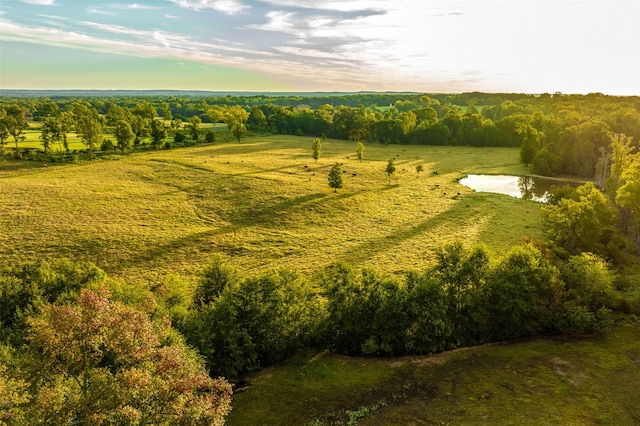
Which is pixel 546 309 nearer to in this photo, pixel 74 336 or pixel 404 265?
pixel 404 265

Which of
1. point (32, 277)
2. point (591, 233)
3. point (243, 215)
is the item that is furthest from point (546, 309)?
point (243, 215)

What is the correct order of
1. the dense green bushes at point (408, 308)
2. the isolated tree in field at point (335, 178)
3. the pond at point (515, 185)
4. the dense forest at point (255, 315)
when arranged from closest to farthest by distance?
1. the dense forest at point (255, 315)
2. the dense green bushes at point (408, 308)
3. the isolated tree in field at point (335, 178)
4. the pond at point (515, 185)

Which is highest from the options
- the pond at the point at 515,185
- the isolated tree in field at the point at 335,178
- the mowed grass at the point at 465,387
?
the isolated tree in field at the point at 335,178

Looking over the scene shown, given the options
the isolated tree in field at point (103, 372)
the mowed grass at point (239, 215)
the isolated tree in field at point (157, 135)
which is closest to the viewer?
the isolated tree in field at point (103, 372)

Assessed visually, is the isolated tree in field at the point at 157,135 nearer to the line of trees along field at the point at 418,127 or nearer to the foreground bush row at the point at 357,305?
the line of trees along field at the point at 418,127

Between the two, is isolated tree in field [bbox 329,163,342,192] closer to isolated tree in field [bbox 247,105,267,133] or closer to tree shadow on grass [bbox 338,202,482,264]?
tree shadow on grass [bbox 338,202,482,264]

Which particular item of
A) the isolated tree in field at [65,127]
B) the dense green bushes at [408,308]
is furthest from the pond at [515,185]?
the isolated tree in field at [65,127]

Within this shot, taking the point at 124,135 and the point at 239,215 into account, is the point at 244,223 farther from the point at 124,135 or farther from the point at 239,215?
the point at 124,135
